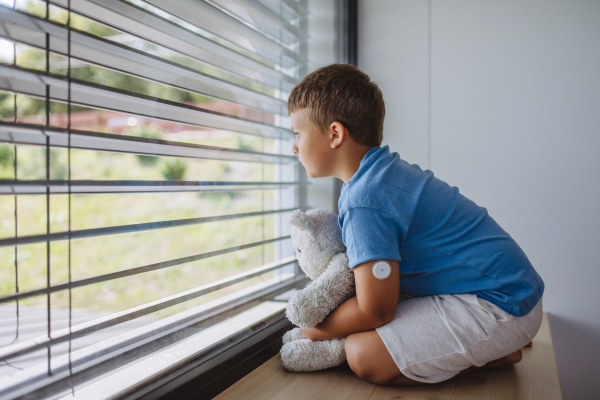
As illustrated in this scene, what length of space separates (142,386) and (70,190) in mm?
373

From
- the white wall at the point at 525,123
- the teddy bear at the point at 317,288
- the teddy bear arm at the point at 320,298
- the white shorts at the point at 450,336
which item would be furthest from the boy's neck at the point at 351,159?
the white wall at the point at 525,123

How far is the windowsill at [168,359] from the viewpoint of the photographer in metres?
0.67

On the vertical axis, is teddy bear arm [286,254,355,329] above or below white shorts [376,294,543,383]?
above

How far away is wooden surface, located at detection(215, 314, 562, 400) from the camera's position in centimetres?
81

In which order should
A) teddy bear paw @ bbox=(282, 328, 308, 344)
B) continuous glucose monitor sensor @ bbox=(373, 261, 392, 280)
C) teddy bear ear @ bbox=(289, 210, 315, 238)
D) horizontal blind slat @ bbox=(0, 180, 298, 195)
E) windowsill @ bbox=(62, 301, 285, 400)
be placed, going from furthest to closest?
1. teddy bear paw @ bbox=(282, 328, 308, 344)
2. teddy bear ear @ bbox=(289, 210, 315, 238)
3. continuous glucose monitor sensor @ bbox=(373, 261, 392, 280)
4. windowsill @ bbox=(62, 301, 285, 400)
5. horizontal blind slat @ bbox=(0, 180, 298, 195)

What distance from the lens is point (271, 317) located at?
1105 millimetres

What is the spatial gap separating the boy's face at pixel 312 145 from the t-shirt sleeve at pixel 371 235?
20 centimetres

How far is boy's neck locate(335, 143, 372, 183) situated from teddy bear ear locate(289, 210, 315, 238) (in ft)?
0.55

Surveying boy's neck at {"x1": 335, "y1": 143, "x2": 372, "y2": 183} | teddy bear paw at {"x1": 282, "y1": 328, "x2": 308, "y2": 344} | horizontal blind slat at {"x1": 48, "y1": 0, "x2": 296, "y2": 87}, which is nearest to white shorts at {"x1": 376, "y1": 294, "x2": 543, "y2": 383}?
teddy bear paw at {"x1": 282, "y1": 328, "x2": 308, "y2": 344}

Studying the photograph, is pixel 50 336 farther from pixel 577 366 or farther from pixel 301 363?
pixel 577 366

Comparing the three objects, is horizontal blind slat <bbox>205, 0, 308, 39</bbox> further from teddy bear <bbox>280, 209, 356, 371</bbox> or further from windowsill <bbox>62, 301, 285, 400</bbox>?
windowsill <bbox>62, 301, 285, 400</bbox>

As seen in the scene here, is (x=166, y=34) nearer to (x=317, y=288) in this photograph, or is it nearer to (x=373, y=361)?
(x=317, y=288)

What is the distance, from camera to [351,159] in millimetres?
980

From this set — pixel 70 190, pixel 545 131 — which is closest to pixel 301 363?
pixel 70 190
